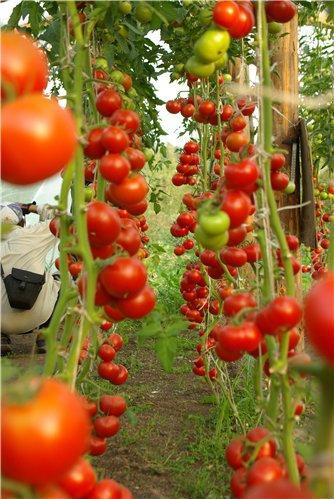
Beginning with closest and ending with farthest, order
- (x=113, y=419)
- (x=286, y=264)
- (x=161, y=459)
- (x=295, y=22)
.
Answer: (x=286, y=264), (x=113, y=419), (x=161, y=459), (x=295, y=22)

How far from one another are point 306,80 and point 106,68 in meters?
2.51

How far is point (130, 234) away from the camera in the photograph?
49.8 inches

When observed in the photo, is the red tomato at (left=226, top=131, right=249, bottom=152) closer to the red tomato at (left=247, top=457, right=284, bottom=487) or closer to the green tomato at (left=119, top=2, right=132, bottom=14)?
the green tomato at (left=119, top=2, right=132, bottom=14)

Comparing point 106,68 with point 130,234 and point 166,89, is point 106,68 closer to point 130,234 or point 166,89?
point 130,234

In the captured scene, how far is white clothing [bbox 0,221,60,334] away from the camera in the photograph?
11.2ft

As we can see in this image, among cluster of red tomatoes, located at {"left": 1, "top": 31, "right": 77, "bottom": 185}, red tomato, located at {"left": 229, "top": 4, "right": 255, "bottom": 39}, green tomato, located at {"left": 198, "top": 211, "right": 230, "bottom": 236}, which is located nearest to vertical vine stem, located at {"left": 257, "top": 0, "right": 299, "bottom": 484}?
red tomato, located at {"left": 229, "top": 4, "right": 255, "bottom": 39}

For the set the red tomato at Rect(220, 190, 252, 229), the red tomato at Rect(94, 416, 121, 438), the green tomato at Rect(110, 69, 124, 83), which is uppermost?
the green tomato at Rect(110, 69, 124, 83)

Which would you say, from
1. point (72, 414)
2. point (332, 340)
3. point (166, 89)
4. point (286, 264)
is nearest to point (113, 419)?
point (286, 264)

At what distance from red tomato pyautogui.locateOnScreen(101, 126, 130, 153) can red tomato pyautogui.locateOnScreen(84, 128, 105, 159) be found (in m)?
0.01

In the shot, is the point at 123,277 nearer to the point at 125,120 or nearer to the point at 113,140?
the point at 113,140

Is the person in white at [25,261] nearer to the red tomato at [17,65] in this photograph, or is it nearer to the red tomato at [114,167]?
the red tomato at [114,167]

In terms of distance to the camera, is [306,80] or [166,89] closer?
[166,89]

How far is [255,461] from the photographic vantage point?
3.40 feet

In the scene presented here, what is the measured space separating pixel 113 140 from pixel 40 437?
71cm
